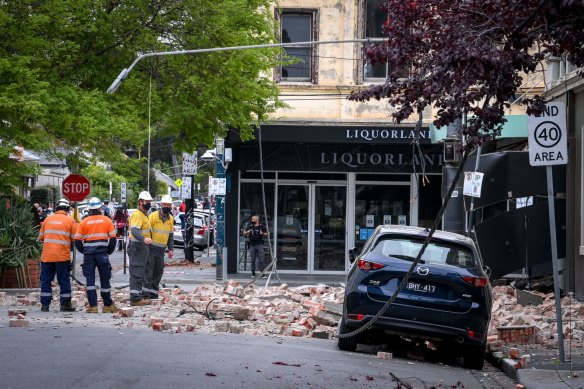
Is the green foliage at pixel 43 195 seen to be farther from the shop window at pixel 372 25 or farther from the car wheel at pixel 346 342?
the car wheel at pixel 346 342

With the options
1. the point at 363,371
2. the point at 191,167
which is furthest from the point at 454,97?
the point at 191,167

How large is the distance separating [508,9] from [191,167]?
84.6 ft

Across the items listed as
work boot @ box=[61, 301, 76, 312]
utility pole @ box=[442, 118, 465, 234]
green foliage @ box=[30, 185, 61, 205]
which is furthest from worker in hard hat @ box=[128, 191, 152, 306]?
green foliage @ box=[30, 185, 61, 205]

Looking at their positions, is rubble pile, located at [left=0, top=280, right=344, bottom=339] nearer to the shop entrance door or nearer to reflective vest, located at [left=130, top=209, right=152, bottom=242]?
reflective vest, located at [left=130, top=209, right=152, bottom=242]

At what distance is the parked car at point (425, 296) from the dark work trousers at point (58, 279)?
18.9 feet

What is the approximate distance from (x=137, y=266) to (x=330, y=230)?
1320 centimetres

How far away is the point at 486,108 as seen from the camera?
33.2 feet

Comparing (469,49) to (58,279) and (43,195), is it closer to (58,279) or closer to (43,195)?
(58,279)

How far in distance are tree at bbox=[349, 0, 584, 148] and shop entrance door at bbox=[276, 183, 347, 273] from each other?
19044 millimetres

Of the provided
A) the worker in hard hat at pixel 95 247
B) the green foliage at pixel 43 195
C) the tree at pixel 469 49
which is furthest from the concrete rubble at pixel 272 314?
the green foliage at pixel 43 195

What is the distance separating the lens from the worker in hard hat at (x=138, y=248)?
1761 centimetres

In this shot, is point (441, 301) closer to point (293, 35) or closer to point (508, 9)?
point (508, 9)

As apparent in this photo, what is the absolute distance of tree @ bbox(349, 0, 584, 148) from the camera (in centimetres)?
970

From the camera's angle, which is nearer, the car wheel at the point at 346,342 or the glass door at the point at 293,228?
the car wheel at the point at 346,342
